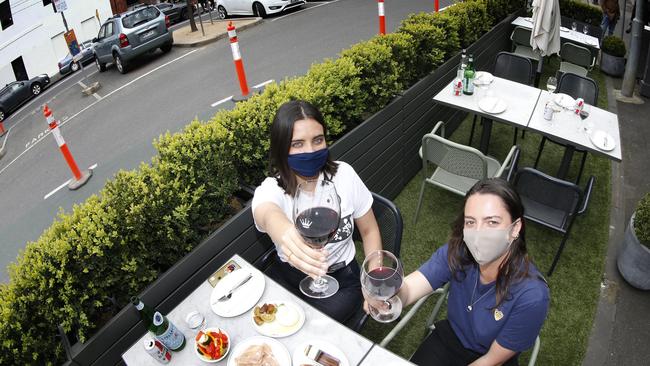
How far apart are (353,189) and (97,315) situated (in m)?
1.74

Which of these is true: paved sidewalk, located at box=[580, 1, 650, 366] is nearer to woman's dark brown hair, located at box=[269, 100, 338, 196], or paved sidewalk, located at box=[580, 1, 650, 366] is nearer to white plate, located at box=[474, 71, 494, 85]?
white plate, located at box=[474, 71, 494, 85]

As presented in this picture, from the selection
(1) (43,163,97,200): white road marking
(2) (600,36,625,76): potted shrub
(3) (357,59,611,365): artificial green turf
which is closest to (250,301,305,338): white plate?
(3) (357,59,611,365): artificial green turf

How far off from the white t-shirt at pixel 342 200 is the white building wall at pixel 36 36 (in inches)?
580

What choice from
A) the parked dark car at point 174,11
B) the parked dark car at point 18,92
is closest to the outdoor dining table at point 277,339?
the parked dark car at point 18,92

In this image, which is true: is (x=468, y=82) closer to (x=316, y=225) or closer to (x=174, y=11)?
(x=316, y=225)

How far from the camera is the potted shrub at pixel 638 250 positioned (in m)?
3.24

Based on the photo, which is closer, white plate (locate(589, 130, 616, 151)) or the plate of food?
the plate of food

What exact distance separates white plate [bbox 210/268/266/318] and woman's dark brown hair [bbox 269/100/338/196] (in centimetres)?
55

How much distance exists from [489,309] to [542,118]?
2795 millimetres

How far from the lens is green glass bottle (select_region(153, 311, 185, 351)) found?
6.22ft

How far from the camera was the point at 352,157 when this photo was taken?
3750 mm

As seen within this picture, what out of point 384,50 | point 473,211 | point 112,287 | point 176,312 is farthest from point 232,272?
point 384,50

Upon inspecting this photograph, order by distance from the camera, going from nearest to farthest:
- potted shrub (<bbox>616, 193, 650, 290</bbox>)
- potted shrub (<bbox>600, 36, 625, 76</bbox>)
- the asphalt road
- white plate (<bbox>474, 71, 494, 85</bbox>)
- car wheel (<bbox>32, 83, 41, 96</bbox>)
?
potted shrub (<bbox>616, 193, 650, 290</bbox>) → white plate (<bbox>474, 71, 494, 85</bbox>) → the asphalt road → potted shrub (<bbox>600, 36, 625, 76</bbox>) → car wheel (<bbox>32, 83, 41, 96</bbox>)

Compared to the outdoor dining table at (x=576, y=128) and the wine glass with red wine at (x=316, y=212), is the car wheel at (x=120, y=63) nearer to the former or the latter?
the outdoor dining table at (x=576, y=128)
